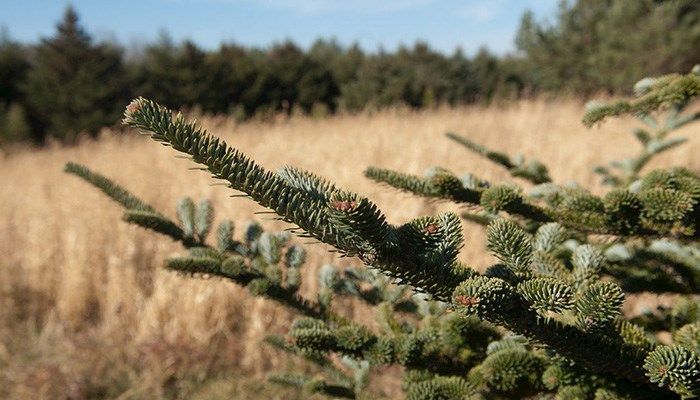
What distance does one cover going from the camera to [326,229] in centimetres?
56

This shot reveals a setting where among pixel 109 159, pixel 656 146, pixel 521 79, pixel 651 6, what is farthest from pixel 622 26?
pixel 656 146

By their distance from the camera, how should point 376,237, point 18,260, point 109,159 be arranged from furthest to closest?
1. point 109,159
2. point 18,260
3. point 376,237

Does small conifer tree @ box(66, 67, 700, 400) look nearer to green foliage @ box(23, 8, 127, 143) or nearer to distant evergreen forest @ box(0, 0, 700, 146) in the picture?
distant evergreen forest @ box(0, 0, 700, 146)

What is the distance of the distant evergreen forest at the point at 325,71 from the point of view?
43.4 feet

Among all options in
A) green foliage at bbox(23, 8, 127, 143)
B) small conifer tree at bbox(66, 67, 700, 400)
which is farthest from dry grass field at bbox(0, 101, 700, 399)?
green foliage at bbox(23, 8, 127, 143)

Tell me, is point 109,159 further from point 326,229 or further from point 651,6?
point 651,6

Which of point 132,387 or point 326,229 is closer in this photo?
point 326,229

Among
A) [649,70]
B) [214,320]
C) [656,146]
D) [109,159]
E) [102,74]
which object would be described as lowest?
[214,320]

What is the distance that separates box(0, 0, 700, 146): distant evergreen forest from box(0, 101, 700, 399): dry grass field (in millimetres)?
7307

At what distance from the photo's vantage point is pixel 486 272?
2.50ft

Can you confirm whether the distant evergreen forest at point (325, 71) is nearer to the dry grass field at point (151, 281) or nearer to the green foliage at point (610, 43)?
the green foliage at point (610, 43)

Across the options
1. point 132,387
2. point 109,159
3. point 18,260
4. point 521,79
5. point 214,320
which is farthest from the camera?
point 521,79

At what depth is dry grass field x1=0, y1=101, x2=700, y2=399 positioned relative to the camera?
3.15 meters

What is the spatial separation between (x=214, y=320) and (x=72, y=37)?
14632 millimetres
